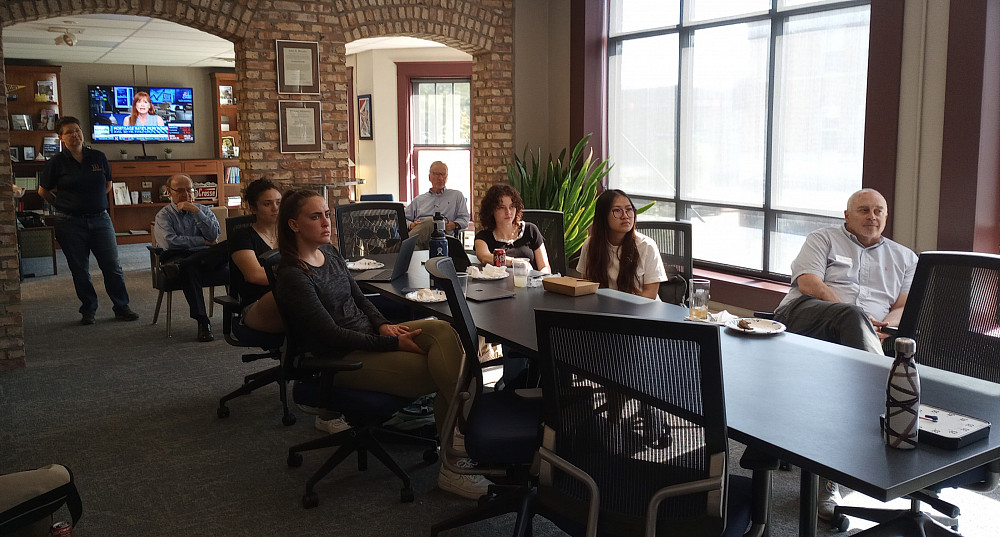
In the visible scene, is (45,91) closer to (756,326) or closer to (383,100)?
(383,100)

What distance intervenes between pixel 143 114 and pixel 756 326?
11.6 m

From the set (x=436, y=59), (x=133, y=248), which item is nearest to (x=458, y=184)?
(x=436, y=59)

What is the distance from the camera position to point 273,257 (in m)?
3.41

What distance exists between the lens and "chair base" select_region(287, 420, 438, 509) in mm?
3195

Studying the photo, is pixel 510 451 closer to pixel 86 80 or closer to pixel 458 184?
pixel 458 184

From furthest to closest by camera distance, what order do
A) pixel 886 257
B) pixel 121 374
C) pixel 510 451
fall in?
pixel 121 374
pixel 886 257
pixel 510 451

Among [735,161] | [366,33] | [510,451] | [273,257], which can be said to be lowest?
[510,451]

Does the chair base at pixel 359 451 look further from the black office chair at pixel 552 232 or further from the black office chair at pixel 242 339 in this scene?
the black office chair at pixel 552 232

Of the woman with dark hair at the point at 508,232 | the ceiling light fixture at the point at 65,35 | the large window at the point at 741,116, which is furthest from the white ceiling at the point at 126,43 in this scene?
the woman with dark hair at the point at 508,232

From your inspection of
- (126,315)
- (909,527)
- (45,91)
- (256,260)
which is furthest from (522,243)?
(45,91)

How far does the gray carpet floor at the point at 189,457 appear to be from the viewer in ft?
9.93

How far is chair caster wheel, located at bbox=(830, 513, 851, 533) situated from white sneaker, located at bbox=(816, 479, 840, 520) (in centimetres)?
5

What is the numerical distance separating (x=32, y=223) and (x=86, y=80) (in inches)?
146

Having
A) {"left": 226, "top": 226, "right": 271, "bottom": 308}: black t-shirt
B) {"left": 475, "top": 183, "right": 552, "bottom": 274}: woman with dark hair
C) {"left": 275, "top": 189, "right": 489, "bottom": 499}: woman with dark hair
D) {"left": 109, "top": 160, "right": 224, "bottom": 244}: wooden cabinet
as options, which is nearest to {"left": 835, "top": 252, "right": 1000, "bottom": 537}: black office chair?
{"left": 275, "top": 189, "right": 489, "bottom": 499}: woman with dark hair
